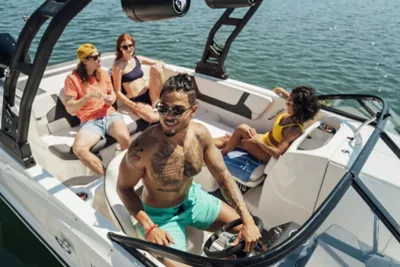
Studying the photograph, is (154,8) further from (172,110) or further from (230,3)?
(230,3)

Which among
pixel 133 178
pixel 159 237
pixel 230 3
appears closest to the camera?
pixel 159 237

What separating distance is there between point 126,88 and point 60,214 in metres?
2.11

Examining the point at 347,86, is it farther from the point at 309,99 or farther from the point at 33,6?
the point at 33,6

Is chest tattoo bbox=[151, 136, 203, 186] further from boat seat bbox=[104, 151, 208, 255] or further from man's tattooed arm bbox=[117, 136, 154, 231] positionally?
boat seat bbox=[104, 151, 208, 255]

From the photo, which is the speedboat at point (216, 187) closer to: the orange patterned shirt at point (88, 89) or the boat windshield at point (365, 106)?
the boat windshield at point (365, 106)

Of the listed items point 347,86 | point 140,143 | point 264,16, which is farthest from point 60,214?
point 264,16

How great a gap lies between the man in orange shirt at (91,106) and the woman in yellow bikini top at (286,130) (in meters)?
1.23

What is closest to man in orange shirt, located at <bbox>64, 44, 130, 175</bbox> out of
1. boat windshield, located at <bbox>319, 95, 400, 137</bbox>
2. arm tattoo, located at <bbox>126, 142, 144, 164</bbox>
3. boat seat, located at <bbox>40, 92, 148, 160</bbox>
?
boat seat, located at <bbox>40, 92, 148, 160</bbox>

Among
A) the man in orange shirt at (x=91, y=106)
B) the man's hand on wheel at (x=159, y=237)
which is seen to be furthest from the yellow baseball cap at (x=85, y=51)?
the man's hand on wheel at (x=159, y=237)

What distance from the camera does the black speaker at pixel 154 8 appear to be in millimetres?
1652

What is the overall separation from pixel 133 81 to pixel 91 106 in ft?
2.37

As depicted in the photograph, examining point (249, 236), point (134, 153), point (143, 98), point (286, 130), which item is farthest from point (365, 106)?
point (143, 98)

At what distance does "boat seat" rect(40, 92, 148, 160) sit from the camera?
3.27 m

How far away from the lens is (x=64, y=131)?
12.0 feet
